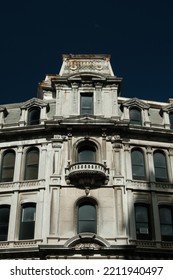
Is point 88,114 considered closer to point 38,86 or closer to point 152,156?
point 152,156

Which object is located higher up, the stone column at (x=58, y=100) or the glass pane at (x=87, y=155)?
the stone column at (x=58, y=100)

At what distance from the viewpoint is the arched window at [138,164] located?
23.0 m

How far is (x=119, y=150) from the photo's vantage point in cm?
2320

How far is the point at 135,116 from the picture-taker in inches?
1022

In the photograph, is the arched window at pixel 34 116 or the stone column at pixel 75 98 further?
the arched window at pixel 34 116

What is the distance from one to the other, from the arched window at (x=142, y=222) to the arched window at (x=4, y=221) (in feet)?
24.5

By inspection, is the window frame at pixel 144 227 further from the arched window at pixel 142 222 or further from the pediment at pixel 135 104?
the pediment at pixel 135 104

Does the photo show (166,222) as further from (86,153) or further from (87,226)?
(86,153)

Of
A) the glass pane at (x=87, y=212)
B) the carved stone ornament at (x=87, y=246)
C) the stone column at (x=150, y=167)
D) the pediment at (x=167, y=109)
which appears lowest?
the carved stone ornament at (x=87, y=246)

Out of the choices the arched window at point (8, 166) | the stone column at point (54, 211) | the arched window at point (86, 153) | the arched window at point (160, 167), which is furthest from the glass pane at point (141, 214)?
the arched window at point (8, 166)
